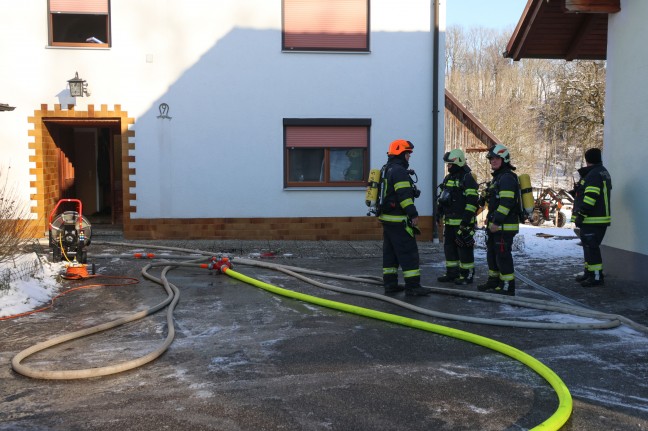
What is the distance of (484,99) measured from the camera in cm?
5534

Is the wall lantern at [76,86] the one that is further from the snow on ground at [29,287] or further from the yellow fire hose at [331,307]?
the yellow fire hose at [331,307]

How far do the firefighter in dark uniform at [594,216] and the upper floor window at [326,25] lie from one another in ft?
20.8

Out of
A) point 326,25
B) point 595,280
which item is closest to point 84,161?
point 326,25

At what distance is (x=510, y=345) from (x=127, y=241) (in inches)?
365

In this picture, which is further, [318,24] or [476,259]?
[318,24]

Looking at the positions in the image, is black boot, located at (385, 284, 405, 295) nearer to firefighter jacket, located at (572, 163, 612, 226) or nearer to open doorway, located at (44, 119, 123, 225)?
firefighter jacket, located at (572, 163, 612, 226)

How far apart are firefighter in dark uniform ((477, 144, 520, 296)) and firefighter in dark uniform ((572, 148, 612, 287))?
47.3 inches

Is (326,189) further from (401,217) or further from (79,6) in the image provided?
(79,6)

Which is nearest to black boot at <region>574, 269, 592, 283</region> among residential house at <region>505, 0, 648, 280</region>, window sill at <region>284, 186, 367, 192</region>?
residential house at <region>505, 0, 648, 280</region>

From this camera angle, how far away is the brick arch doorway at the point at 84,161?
44.1 ft

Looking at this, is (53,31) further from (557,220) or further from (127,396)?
(557,220)

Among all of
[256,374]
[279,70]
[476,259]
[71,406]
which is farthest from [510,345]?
[279,70]

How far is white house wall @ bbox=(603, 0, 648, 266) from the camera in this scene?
882 centimetres

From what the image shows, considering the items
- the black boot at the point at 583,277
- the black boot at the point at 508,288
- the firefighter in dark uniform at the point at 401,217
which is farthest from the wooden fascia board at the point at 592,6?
the black boot at the point at 508,288
